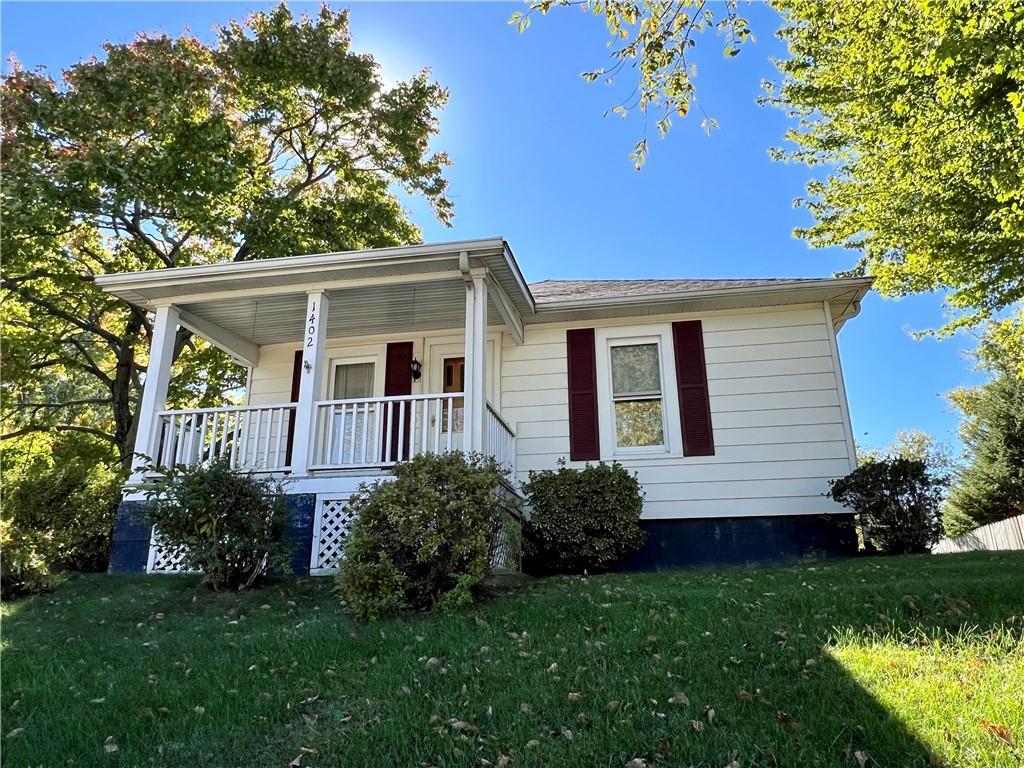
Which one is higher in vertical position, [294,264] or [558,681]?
[294,264]

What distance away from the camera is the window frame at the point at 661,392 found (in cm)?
816

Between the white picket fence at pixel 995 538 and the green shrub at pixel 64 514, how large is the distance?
1355 centimetres

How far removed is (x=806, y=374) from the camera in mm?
8023

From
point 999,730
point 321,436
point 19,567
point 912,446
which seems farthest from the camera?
point 912,446

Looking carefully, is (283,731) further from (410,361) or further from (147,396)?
(410,361)

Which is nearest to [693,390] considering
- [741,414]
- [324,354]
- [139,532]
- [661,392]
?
[661,392]

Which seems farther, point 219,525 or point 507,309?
point 507,309

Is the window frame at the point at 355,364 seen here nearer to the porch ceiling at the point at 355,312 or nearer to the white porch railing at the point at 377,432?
the porch ceiling at the point at 355,312

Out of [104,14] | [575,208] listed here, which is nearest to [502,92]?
[575,208]

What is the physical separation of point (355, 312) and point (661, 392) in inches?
165

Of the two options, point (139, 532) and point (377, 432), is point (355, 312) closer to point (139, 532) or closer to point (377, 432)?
point (377, 432)

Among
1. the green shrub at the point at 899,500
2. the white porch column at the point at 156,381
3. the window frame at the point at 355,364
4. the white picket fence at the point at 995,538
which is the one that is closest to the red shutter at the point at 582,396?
the window frame at the point at 355,364

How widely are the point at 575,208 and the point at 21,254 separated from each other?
9.49 m

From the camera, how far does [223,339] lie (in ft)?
29.5
